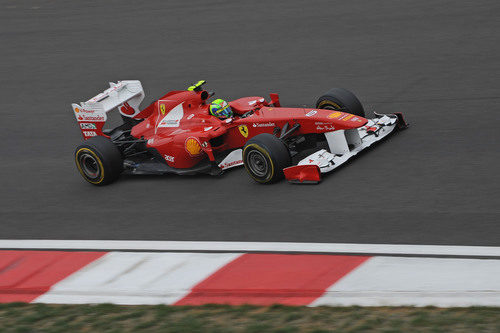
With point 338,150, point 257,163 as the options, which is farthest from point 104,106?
point 338,150

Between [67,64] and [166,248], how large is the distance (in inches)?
417

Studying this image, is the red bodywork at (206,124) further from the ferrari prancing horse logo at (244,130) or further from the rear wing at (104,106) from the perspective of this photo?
the rear wing at (104,106)

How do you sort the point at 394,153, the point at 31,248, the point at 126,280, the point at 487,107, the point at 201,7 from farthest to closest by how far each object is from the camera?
the point at 201,7 < the point at 487,107 < the point at 394,153 < the point at 31,248 < the point at 126,280

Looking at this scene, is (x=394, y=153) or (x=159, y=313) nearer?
(x=159, y=313)

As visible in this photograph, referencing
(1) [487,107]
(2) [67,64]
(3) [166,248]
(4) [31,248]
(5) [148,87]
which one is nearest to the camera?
(3) [166,248]

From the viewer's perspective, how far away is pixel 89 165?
10.9 metres

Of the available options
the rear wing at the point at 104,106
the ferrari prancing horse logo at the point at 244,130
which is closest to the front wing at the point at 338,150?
the ferrari prancing horse logo at the point at 244,130

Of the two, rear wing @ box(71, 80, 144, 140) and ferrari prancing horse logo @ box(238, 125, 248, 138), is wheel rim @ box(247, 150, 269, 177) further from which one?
rear wing @ box(71, 80, 144, 140)

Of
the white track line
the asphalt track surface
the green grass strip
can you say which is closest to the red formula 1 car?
the asphalt track surface

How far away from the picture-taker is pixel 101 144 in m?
10.6

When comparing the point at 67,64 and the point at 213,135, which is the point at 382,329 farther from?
the point at 67,64

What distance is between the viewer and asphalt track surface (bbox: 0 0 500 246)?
8.52 meters

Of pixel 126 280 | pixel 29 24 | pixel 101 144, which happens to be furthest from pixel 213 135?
pixel 29 24

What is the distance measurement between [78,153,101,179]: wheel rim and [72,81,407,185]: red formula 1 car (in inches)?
0.5
